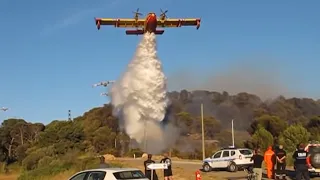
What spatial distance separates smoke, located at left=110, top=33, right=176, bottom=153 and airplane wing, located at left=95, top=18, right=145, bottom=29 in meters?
2.90

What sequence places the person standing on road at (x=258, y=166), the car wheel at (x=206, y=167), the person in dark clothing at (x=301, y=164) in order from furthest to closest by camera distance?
1. the car wheel at (x=206, y=167)
2. the person standing on road at (x=258, y=166)
3. the person in dark clothing at (x=301, y=164)

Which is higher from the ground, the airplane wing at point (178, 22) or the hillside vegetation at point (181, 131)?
the airplane wing at point (178, 22)

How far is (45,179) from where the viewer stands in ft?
125

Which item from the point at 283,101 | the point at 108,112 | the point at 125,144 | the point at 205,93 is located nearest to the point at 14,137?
the point at 108,112

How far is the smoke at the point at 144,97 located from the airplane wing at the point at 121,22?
2897 mm

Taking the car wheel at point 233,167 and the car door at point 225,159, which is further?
the car door at point 225,159

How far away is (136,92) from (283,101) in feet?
225

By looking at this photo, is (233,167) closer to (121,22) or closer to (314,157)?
(314,157)

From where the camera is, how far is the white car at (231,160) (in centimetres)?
3319

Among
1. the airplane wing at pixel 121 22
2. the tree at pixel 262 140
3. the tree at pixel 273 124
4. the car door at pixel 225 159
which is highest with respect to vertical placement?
the airplane wing at pixel 121 22

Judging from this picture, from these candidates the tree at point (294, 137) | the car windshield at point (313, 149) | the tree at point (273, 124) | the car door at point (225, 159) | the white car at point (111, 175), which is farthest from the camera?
the tree at point (273, 124)

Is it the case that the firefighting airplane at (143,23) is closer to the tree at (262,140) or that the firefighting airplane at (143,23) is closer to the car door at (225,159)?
the tree at (262,140)

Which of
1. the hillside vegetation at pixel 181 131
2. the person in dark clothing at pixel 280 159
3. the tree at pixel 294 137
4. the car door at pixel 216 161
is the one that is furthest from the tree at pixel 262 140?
the person in dark clothing at pixel 280 159

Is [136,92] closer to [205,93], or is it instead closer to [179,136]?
[179,136]
